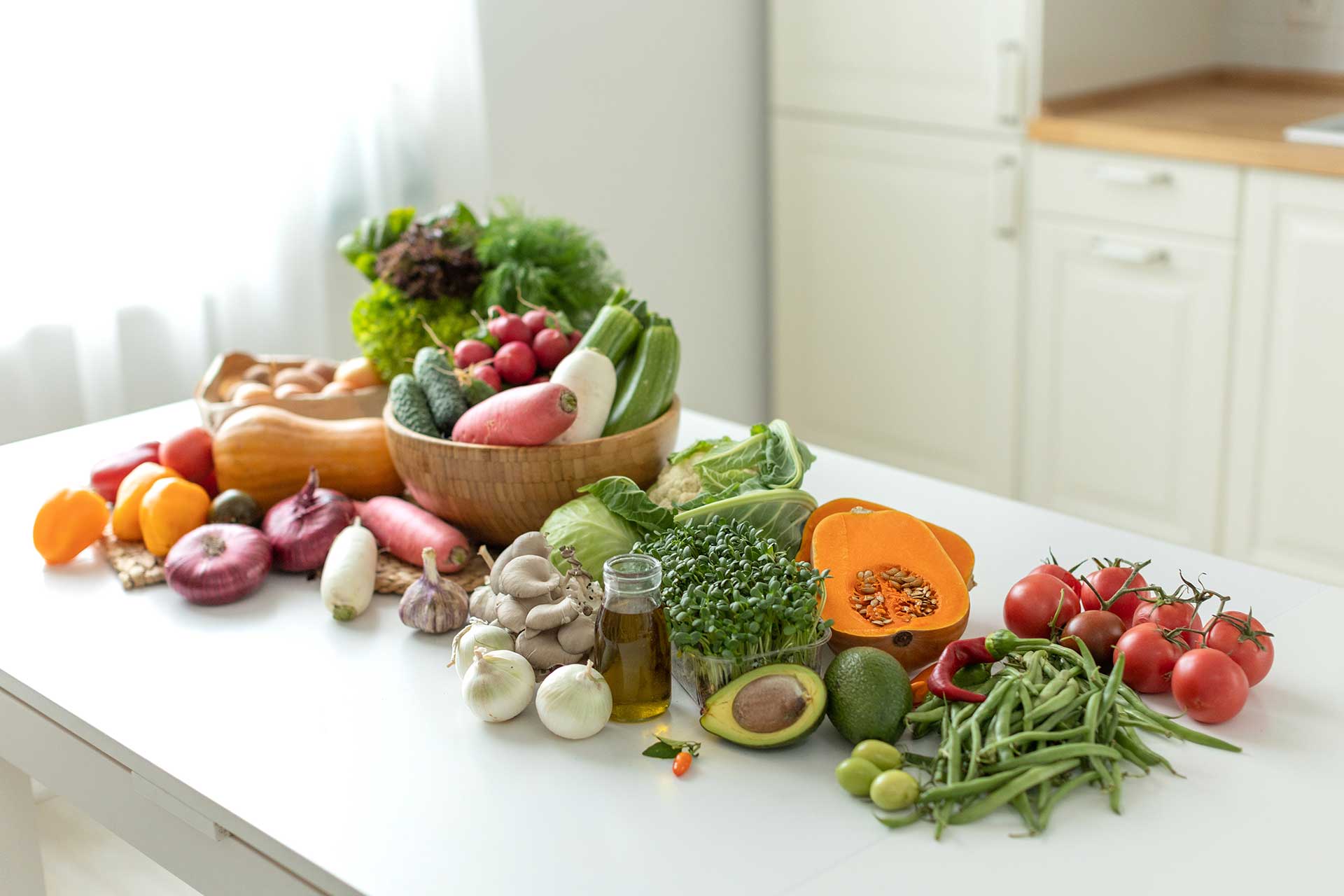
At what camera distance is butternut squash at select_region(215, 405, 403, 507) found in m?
1.67

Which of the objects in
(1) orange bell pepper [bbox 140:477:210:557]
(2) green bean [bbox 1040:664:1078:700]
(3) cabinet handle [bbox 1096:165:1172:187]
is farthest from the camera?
(3) cabinet handle [bbox 1096:165:1172:187]

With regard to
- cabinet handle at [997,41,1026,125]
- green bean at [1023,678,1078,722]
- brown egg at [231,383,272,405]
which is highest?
cabinet handle at [997,41,1026,125]

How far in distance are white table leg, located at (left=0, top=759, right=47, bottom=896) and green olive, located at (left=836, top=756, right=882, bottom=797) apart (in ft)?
3.34

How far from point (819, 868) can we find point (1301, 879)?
1.14 feet

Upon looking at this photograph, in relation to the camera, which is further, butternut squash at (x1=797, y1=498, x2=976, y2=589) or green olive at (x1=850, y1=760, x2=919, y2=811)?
butternut squash at (x1=797, y1=498, x2=976, y2=589)

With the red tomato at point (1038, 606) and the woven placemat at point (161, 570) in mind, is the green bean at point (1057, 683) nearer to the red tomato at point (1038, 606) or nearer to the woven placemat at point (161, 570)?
the red tomato at point (1038, 606)

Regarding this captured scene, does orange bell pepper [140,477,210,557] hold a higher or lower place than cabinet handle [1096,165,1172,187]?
lower

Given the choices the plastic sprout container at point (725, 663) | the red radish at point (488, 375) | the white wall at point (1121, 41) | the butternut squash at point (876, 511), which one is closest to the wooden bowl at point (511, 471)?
the red radish at point (488, 375)

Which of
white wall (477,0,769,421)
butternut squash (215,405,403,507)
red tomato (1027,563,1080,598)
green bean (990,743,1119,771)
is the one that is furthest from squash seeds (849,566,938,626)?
white wall (477,0,769,421)

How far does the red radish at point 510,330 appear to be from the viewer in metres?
1.65

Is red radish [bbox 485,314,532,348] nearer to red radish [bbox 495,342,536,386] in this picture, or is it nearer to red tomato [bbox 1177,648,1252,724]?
red radish [bbox 495,342,536,386]

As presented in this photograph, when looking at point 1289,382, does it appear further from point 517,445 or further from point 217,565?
point 217,565

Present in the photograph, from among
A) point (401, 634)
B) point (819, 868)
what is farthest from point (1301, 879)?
point (401, 634)

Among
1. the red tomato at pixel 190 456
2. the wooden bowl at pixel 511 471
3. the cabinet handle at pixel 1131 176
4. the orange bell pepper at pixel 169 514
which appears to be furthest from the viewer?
the cabinet handle at pixel 1131 176
